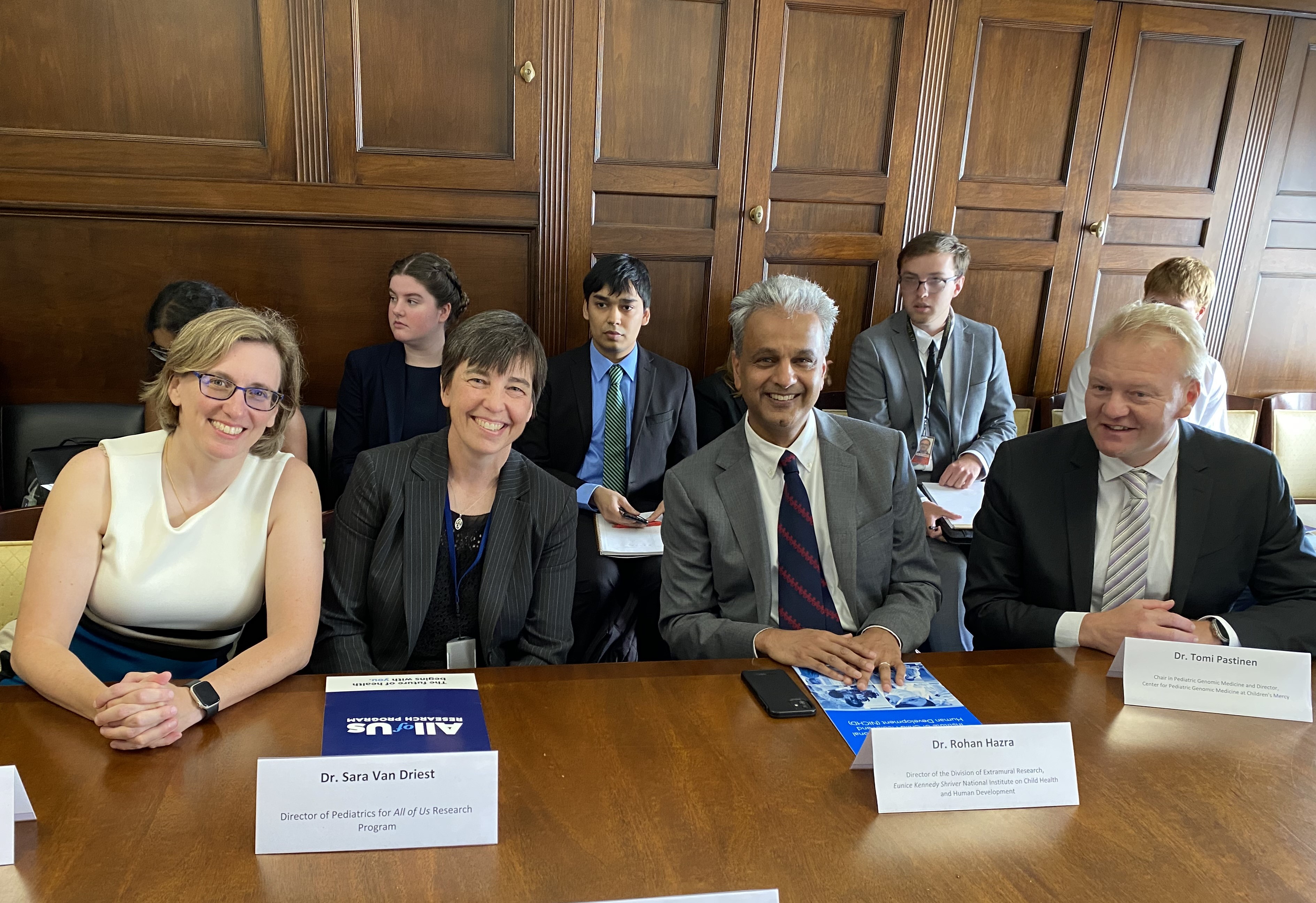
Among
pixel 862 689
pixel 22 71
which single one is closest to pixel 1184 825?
pixel 862 689

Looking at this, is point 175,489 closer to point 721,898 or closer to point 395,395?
point 721,898

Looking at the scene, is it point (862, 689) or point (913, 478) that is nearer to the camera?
point (862, 689)

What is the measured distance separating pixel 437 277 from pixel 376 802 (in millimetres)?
2296

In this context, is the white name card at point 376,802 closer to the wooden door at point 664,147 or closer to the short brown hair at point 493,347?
the short brown hair at point 493,347

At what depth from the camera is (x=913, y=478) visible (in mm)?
1865

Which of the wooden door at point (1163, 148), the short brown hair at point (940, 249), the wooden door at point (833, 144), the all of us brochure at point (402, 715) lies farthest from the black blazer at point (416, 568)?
the wooden door at point (1163, 148)

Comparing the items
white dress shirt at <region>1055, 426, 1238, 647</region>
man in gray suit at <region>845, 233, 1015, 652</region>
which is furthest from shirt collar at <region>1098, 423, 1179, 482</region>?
man in gray suit at <region>845, 233, 1015, 652</region>

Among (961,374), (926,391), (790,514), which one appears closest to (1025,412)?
(961,374)

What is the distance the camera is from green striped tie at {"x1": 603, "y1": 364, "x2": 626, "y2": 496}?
3.07m

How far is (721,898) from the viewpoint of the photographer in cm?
90

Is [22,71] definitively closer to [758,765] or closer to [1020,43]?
[758,765]

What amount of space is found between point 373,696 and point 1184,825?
3.58 feet

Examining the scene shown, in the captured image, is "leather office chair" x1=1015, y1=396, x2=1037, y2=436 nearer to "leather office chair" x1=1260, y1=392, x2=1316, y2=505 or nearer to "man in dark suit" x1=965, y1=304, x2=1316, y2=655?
"leather office chair" x1=1260, y1=392, x2=1316, y2=505

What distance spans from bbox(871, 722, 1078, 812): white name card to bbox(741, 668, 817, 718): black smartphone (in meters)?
0.17
